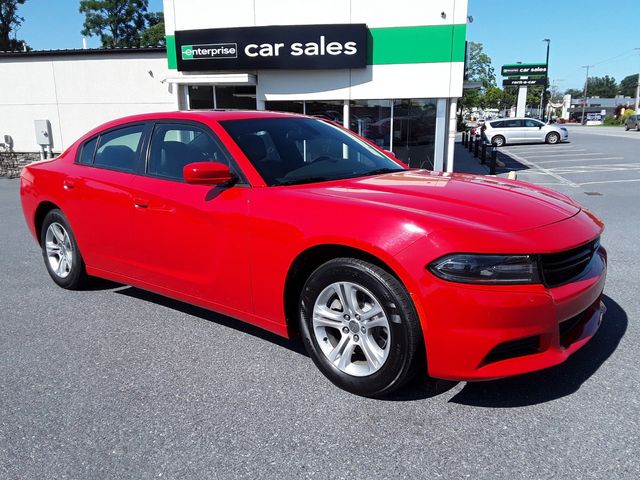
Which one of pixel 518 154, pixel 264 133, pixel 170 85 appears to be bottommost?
pixel 518 154

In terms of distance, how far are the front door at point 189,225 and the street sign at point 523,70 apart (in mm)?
57679

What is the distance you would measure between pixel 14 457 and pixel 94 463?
0.41m

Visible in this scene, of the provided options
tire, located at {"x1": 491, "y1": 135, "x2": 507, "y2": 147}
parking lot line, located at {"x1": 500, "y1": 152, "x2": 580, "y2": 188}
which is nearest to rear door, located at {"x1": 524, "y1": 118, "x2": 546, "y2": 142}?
tire, located at {"x1": 491, "y1": 135, "x2": 507, "y2": 147}

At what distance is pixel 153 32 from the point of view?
58844mm

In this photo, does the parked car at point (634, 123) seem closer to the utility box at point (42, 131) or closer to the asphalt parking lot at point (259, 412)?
the utility box at point (42, 131)

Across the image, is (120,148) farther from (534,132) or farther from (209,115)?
(534,132)

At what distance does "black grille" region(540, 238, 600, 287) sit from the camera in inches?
107

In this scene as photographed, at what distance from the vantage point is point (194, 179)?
3.38 meters

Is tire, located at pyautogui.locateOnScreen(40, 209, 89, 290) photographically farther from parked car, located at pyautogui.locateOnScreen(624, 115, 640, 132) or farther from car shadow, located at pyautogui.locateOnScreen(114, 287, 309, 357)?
parked car, located at pyautogui.locateOnScreen(624, 115, 640, 132)

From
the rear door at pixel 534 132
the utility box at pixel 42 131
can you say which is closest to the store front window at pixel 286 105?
the utility box at pixel 42 131

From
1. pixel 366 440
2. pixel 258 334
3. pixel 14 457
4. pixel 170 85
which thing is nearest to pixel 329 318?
pixel 366 440

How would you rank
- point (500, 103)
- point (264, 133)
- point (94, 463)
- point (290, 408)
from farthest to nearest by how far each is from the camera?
point (500, 103), point (264, 133), point (290, 408), point (94, 463)

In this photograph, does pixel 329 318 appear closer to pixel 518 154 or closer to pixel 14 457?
pixel 14 457

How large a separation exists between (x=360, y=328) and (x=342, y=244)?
0.49 metres
